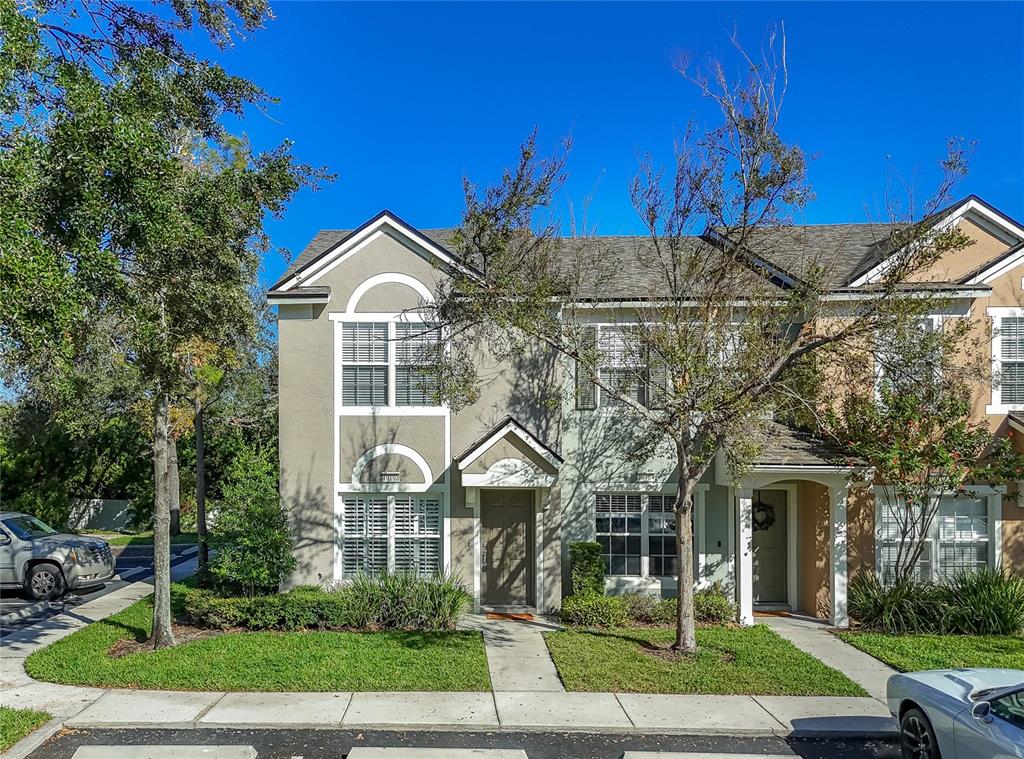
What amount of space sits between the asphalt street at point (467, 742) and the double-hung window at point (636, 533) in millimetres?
5654

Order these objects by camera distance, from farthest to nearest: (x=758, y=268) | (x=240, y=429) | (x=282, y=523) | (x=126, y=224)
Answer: (x=240, y=429)
(x=282, y=523)
(x=758, y=268)
(x=126, y=224)

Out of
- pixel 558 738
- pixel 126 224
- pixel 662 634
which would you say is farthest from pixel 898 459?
pixel 126 224

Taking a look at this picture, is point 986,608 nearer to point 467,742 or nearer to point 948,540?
point 948,540

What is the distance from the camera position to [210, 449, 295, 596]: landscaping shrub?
38.2ft

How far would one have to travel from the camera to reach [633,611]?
1191 cm

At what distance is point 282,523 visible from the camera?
12.3 metres

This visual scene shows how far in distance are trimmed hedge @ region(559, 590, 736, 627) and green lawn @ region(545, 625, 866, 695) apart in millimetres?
380

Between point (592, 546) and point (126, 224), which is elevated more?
point (126, 224)

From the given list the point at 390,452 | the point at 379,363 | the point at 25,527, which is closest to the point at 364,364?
the point at 379,363

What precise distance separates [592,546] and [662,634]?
2.03m

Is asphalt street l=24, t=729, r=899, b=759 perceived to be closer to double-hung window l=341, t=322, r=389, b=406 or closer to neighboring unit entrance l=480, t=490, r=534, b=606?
neighboring unit entrance l=480, t=490, r=534, b=606

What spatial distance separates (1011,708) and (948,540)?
27.6ft

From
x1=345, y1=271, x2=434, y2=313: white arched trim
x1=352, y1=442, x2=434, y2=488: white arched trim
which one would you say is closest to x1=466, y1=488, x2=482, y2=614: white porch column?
x1=352, y1=442, x2=434, y2=488: white arched trim

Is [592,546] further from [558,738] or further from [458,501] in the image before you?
[558,738]
